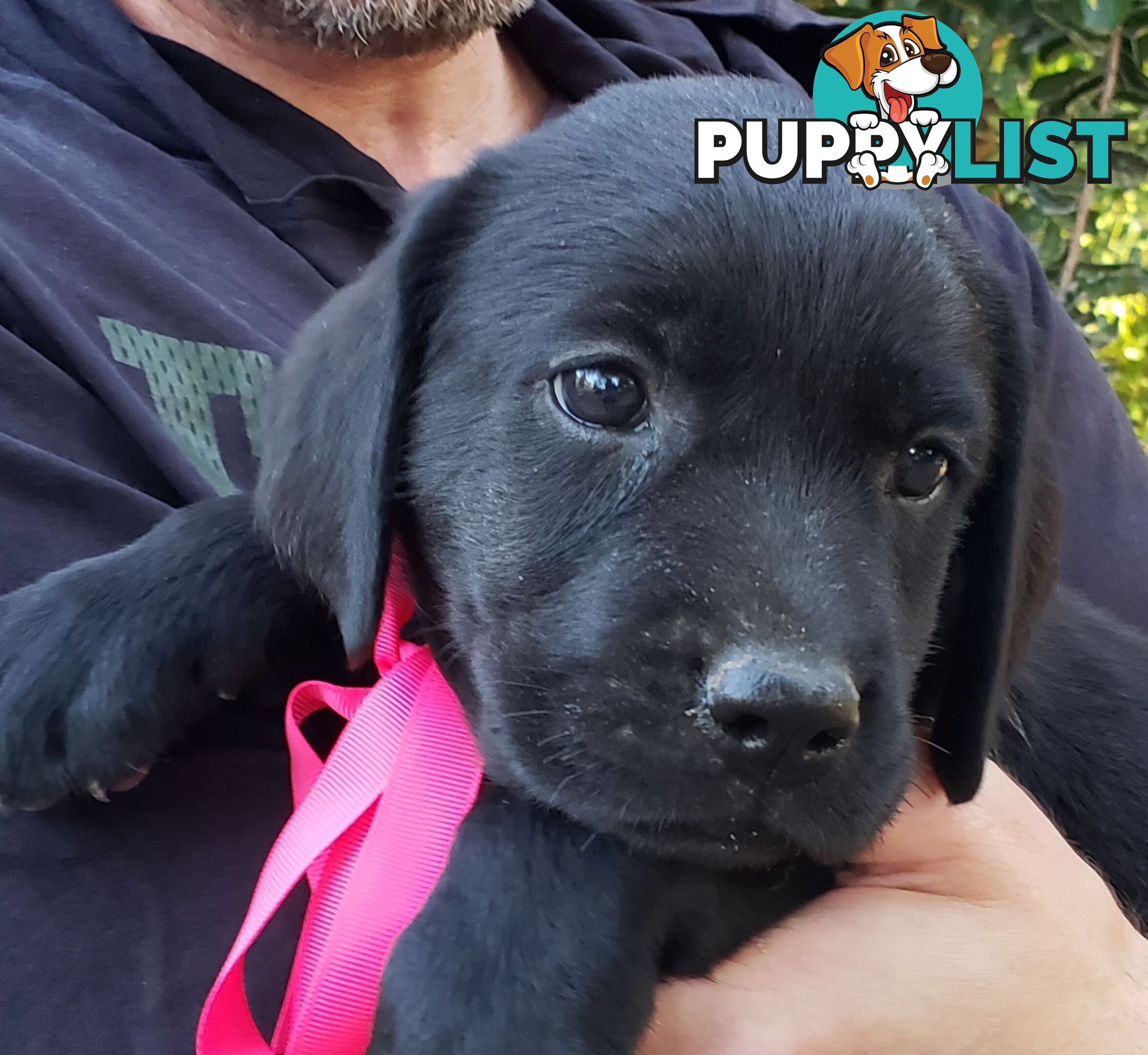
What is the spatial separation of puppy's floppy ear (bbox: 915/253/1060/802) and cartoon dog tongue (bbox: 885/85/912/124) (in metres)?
0.37

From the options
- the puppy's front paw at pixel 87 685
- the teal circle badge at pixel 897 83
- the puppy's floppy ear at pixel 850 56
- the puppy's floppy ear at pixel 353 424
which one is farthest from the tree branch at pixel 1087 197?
the puppy's front paw at pixel 87 685

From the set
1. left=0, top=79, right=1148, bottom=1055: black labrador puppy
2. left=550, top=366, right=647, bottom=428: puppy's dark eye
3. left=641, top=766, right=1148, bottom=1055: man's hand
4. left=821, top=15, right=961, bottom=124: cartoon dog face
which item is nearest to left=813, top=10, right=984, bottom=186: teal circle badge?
left=821, top=15, right=961, bottom=124: cartoon dog face

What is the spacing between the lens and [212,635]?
3.99ft

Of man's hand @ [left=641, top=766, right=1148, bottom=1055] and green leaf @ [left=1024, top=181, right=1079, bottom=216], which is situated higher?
man's hand @ [left=641, top=766, right=1148, bottom=1055]

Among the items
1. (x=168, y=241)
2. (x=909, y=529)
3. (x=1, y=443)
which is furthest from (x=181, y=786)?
(x=909, y=529)

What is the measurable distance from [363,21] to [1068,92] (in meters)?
2.33

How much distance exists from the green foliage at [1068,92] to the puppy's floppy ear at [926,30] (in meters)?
0.30

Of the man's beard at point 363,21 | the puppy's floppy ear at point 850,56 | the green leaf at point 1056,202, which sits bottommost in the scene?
the green leaf at point 1056,202

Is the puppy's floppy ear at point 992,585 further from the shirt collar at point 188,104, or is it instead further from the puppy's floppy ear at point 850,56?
the shirt collar at point 188,104

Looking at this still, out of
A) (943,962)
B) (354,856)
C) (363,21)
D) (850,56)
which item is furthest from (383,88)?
(943,962)

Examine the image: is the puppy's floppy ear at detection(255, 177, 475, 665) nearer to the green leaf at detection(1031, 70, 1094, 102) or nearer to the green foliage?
the green foliage

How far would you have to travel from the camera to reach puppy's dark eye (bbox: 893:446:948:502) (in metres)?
1.10

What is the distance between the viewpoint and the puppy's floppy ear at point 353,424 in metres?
1.06

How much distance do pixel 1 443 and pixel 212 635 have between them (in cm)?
29
